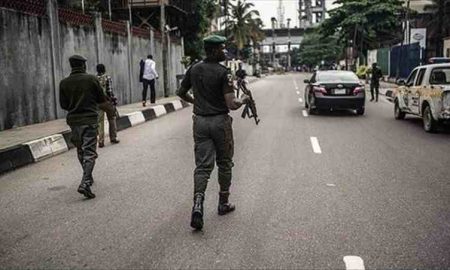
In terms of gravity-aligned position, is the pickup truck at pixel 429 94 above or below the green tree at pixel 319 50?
below

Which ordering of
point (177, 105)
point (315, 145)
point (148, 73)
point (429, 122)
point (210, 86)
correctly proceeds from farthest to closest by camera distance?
point (177, 105) < point (148, 73) < point (429, 122) < point (315, 145) < point (210, 86)

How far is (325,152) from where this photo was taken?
31.4 feet

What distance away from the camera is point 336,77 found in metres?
16.5

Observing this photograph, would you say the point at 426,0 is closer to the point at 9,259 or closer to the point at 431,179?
the point at 431,179

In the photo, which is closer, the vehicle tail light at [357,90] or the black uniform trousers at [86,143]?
the black uniform trousers at [86,143]

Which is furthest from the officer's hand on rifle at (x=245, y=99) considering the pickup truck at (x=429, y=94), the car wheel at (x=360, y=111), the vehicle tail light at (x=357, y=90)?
the car wheel at (x=360, y=111)

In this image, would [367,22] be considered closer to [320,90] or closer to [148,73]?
[148,73]

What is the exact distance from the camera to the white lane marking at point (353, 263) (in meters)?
4.04

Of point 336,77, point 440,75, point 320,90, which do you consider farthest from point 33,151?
point 336,77

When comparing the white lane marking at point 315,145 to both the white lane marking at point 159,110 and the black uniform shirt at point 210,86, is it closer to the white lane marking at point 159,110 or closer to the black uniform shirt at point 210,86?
the black uniform shirt at point 210,86

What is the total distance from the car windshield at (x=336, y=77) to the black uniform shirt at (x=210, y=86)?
11615 mm

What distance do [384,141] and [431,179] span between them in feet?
12.3

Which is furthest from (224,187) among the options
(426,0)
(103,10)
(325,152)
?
(426,0)

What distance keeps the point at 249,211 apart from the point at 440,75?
842cm
